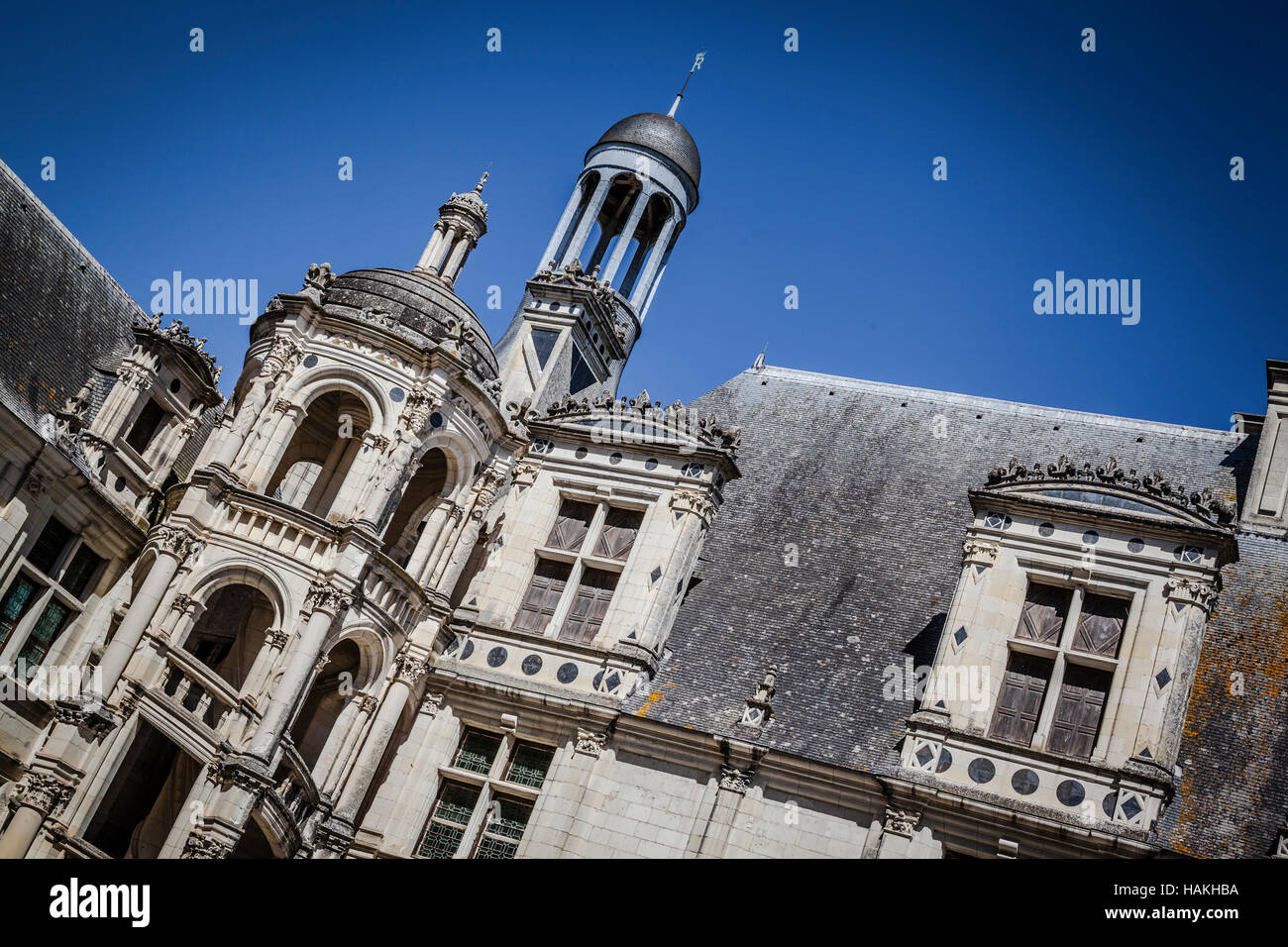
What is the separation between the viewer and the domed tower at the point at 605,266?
2908cm

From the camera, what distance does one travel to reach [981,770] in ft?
64.4

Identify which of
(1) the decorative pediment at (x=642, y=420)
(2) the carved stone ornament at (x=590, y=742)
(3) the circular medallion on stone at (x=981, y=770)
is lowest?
(2) the carved stone ornament at (x=590, y=742)

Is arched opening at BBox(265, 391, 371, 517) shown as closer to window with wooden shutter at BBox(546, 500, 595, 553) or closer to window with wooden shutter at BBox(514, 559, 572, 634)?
window with wooden shutter at BBox(546, 500, 595, 553)

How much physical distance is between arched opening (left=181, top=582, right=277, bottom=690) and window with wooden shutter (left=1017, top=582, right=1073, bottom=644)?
1273cm

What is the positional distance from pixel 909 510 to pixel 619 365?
29.4 feet

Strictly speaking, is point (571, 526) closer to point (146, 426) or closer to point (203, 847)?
point (146, 426)

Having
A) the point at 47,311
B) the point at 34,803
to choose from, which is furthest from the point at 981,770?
the point at 47,311

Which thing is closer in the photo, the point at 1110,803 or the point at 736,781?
the point at 1110,803

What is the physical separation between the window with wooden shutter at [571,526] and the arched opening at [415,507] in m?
2.33

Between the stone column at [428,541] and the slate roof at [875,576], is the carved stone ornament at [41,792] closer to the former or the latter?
the stone column at [428,541]

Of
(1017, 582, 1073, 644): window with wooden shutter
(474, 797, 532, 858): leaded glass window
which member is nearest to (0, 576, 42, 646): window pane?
(474, 797, 532, 858): leaded glass window

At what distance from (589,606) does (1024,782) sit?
26.4ft

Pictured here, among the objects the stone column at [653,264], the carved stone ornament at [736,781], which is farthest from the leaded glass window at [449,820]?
the stone column at [653,264]
